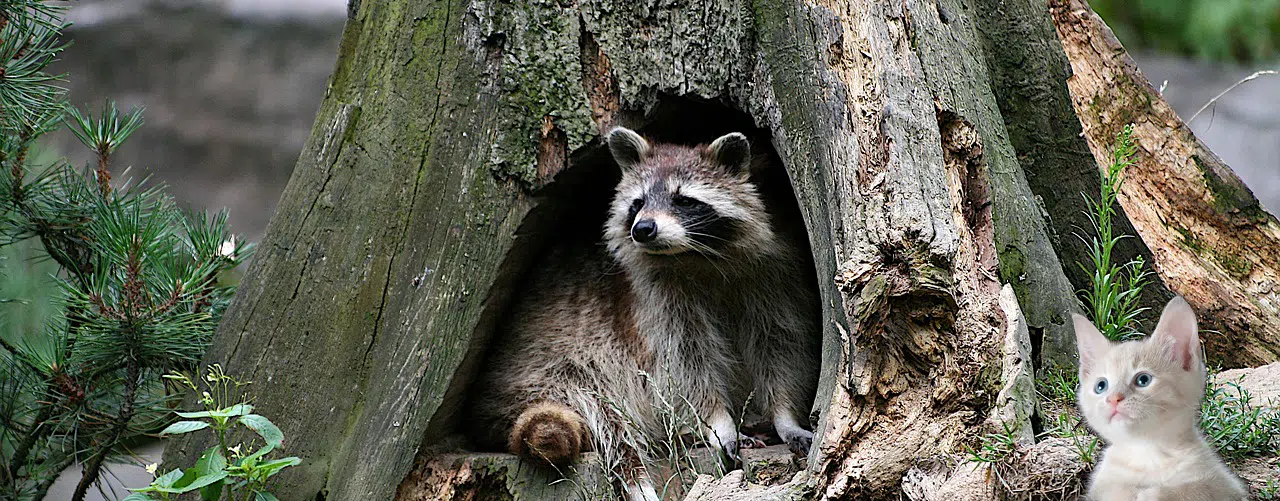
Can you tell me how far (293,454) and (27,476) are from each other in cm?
129

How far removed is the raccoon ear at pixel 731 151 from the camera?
3.58 m

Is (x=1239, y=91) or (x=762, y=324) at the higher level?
(x=1239, y=91)

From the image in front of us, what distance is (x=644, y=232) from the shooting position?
11.2 feet

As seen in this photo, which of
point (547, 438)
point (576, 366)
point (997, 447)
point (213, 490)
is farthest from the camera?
point (576, 366)

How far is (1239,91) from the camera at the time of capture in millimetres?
9891

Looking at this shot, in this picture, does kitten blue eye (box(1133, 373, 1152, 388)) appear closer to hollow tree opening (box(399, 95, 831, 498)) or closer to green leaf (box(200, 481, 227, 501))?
hollow tree opening (box(399, 95, 831, 498))

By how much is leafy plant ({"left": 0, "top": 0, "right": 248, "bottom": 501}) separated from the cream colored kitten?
3.15m

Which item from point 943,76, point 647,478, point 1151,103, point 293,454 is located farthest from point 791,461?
point 1151,103

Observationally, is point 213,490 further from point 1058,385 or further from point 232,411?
point 1058,385

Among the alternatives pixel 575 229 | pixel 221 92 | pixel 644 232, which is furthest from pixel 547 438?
pixel 221 92

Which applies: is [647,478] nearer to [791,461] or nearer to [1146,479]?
[791,461]

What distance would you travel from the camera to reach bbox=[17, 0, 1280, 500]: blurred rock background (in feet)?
28.6

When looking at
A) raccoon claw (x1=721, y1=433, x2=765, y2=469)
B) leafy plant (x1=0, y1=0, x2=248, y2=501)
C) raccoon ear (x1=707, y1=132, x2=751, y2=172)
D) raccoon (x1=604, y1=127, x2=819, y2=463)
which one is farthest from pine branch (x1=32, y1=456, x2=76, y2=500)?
raccoon ear (x1=707, y1=132, x2=751, y2=172)

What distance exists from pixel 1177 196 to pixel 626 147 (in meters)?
2.08
